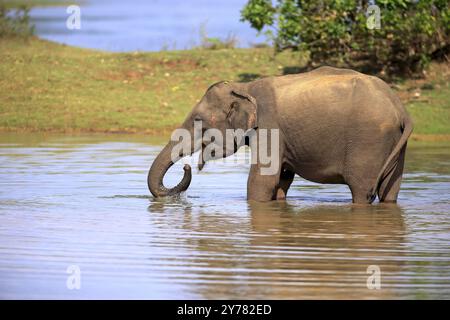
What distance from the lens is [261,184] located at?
11086 mm

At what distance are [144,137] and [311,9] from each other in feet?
13.4

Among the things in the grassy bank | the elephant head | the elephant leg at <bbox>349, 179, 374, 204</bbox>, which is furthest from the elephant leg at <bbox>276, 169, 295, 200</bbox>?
the grassy bank

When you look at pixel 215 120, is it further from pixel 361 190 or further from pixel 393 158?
pixel 393 158

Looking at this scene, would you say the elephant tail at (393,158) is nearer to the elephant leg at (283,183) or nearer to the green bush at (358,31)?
the elephant leg at (283,183)

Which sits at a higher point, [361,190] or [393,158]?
[393,158]

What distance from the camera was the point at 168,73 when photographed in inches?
906

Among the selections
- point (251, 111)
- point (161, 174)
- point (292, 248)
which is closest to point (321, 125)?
point (251, 111)

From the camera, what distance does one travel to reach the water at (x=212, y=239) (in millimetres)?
7125

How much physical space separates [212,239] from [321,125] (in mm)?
2421

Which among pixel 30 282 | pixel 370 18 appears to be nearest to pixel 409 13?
pixel 370 18

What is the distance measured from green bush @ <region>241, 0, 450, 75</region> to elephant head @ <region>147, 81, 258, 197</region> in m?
9.39

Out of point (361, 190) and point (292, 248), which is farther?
point (361, 190)

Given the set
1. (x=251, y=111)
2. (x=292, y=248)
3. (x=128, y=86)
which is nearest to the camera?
(x=292, y=248)

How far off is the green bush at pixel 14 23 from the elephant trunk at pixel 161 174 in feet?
49.8
